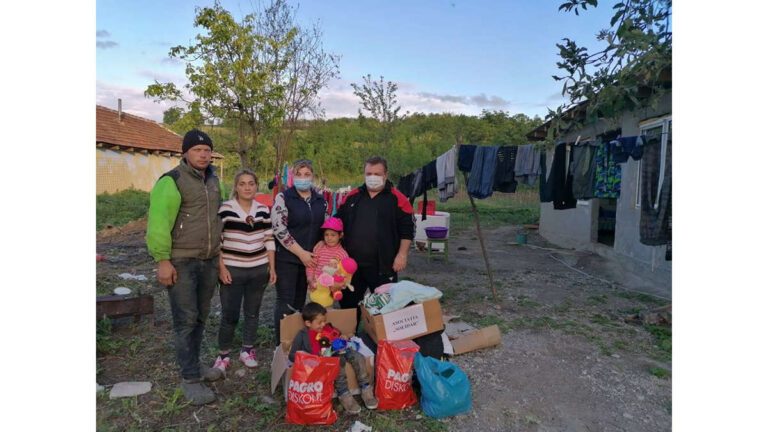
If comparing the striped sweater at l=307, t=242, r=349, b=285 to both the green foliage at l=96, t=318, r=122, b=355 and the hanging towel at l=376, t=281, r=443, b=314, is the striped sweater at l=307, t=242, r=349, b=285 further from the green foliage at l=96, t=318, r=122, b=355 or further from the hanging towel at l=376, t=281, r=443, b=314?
the green foliage at l=96, t=318, r=122, b=355

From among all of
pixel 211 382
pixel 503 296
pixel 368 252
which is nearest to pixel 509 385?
pixel 368 252

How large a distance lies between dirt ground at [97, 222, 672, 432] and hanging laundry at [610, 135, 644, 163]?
1.86 metres

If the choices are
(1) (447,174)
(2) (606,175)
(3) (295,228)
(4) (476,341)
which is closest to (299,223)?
(3) (295,228)

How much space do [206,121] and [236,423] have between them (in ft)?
33.8

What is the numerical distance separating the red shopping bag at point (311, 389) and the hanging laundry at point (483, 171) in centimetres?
354

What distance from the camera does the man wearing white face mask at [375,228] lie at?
11.9ft

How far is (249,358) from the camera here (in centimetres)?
370

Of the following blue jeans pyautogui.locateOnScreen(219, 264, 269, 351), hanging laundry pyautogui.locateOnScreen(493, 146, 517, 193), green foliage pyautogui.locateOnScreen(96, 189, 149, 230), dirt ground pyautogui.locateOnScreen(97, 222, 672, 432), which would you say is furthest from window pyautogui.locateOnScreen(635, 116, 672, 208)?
green foliage pyautogui.locateOnScreen(96, 189, 149, 230)

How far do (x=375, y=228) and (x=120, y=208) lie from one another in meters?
13.9

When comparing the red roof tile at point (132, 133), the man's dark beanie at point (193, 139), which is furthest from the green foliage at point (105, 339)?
the red roof tile at point (132, 133)

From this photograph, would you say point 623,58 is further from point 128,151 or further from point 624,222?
point 128,151

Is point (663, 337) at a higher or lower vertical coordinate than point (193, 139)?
lower

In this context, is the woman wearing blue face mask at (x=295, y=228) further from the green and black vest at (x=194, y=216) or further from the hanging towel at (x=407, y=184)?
the hanging towel at (x=407, y=184)

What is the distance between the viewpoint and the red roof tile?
742 inches
